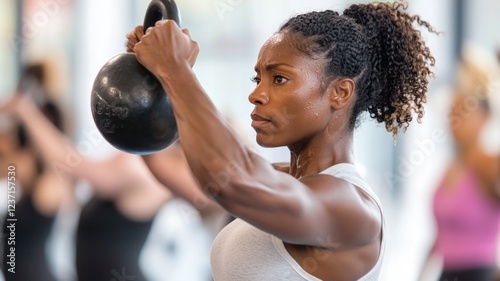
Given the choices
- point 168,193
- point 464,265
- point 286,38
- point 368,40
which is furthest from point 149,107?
point 464,265

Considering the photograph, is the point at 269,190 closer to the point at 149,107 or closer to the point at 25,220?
the point at 149,107

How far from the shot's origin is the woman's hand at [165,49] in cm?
93

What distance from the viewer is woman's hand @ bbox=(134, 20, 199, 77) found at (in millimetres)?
928

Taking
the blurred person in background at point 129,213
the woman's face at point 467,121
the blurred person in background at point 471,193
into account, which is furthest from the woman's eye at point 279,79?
the woman's face at point 467,121

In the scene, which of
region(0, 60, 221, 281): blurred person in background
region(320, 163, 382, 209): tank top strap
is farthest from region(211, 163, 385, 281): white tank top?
region(0, 60, 221, 281): blurred person in background

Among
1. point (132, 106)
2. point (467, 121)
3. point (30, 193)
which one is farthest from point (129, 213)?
point (132, 106)

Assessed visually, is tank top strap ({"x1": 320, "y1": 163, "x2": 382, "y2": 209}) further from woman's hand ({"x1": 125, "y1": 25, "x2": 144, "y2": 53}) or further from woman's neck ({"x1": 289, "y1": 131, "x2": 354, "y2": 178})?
woman's hand ({"x1": 125, "y1": 25, "x2": 144, "y2": 53})

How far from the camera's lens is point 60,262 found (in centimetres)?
256

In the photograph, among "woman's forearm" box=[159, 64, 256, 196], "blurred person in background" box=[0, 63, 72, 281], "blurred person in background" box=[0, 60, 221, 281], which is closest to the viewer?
"woman's forearm" box=[159, 64, 256, 196]

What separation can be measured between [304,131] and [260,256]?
0.19 metres

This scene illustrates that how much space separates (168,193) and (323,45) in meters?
1.33

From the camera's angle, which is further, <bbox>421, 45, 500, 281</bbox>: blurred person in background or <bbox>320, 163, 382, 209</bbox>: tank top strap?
<bbox>421, 45, 500, 281</bbox>: blurred person in background

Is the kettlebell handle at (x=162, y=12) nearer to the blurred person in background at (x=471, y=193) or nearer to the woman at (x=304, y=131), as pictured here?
the woman at (x=304, y=131)

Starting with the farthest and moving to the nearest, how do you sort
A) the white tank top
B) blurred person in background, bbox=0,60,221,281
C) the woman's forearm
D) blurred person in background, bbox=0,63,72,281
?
blurred person in background, bbox=0,63,72,281 < blurred person in background, bbox=0,60,221,281 < the white tank top < the woman's forearm
